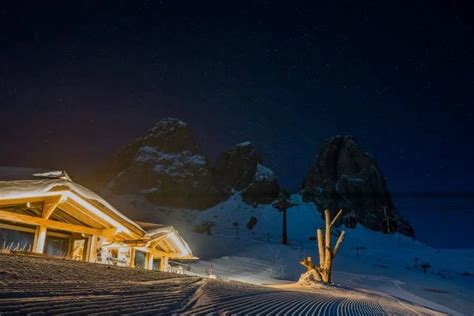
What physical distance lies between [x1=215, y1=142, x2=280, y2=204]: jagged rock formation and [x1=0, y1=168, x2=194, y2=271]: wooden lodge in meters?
67.6

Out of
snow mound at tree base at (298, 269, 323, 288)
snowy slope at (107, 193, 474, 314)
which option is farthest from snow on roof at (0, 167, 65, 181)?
snowy slope at (107, 193, 474, 314)

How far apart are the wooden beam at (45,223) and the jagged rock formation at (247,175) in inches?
2705

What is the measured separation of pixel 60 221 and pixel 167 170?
80.6 m

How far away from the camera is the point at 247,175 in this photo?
90.1 m

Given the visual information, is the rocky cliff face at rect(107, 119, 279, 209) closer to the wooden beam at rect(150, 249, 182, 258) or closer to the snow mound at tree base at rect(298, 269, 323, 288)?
the wooden beam at rect(150, 249, 182, 258)

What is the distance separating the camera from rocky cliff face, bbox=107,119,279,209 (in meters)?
81.8

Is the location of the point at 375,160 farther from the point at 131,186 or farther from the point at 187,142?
the point at 131,186

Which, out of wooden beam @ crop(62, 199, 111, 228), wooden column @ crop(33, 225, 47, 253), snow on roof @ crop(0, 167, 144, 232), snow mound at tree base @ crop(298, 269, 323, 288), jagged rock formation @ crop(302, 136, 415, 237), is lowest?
snow mound at tree base @ crop(298, 269, 323, 288)

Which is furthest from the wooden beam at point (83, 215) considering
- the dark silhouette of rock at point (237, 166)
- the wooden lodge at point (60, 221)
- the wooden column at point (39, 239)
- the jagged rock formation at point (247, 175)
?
the dark silhouette of rock at point (237, 166)

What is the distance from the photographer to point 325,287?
14.5 meters

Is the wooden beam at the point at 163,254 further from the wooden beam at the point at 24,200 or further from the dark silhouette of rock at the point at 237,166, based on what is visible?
the dark silhouette of rock at the point at 237,166

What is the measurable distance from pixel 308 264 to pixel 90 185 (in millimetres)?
91968

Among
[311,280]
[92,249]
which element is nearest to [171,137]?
[311,280]

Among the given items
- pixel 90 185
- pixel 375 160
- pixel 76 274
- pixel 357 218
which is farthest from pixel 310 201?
pixel 76 274
